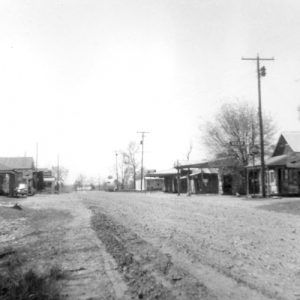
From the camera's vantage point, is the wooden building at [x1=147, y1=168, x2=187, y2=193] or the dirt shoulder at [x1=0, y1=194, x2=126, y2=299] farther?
the wooden building at [x1=147, y1=168, x2=187, y2=193]

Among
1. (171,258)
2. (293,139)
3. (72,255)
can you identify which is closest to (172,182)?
(293,139)

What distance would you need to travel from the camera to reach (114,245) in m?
11.6

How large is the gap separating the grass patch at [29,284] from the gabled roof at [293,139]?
35.9 metres

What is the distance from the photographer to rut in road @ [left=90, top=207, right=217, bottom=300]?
6.55 meters

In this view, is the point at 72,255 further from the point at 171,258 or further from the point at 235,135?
the point at 235,135

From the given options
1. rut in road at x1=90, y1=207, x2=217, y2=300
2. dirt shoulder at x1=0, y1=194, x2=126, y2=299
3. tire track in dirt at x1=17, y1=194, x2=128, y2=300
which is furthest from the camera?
dirt shoulder at x1=0, y1=194, x2=126, y2=299

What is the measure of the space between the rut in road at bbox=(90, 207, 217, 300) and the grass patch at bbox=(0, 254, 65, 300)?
111 cm

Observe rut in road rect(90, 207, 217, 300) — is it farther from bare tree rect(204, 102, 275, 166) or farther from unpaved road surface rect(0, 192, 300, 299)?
bare tree rect(204, 102, 275, 166)

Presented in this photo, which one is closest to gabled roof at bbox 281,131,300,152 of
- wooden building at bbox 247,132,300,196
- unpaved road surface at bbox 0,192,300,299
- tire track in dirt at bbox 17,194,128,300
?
wooden building at bbox 247,132,300,196

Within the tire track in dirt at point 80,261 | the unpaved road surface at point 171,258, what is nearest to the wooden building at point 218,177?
the unpaved road surface at point 171,258

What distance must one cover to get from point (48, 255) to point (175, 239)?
3265 mm

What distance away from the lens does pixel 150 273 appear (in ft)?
25.9

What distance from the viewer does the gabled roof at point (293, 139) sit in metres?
41.8

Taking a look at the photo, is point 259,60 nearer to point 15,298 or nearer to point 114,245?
point 114,245
